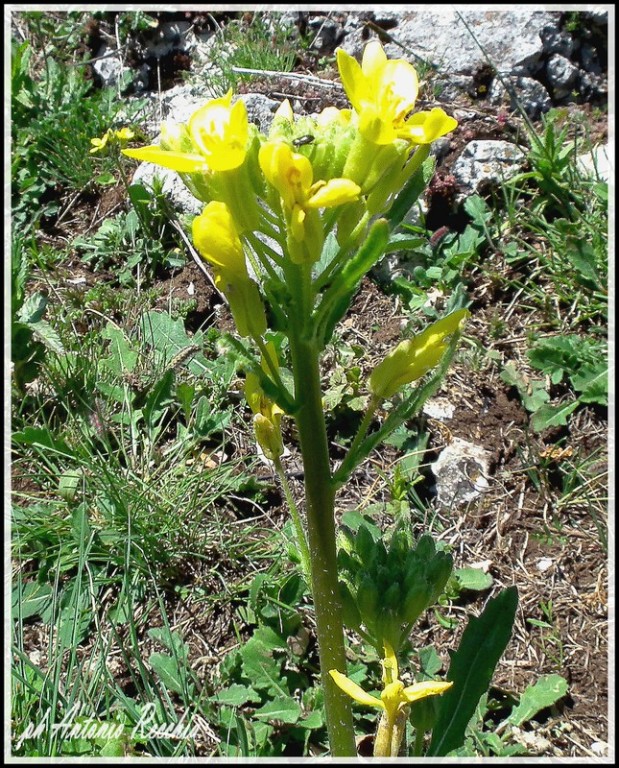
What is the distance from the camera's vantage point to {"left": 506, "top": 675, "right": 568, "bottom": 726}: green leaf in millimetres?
2170

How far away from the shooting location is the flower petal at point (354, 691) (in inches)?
62.9

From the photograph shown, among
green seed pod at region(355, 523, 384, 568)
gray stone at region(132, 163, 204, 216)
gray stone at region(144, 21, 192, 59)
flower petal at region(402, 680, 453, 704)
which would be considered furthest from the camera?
gray stone at region(144, 21, 192, 59)

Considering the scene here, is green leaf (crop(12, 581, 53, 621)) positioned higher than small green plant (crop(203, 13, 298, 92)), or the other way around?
small green plant (crop(203, 13, 298, 92))

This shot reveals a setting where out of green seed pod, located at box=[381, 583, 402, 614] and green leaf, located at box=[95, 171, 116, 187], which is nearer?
green seed pod, located at box=[381, 583, 402, 614]

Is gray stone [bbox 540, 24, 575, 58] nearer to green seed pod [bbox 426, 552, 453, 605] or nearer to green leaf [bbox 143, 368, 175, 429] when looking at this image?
green leaf [bbox 143, 368, 175, 429]

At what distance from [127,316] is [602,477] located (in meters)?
2.15

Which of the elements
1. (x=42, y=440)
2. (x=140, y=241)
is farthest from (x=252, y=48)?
(x=42, y=440)

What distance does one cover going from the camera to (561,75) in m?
3.86

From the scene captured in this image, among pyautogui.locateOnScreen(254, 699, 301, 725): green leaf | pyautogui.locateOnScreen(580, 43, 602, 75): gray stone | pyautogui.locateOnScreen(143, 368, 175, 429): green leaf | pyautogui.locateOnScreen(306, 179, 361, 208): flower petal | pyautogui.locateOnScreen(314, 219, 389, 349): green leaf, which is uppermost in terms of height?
pyautogui.locateOnScreen(580, 43, 602, 75): gray stone

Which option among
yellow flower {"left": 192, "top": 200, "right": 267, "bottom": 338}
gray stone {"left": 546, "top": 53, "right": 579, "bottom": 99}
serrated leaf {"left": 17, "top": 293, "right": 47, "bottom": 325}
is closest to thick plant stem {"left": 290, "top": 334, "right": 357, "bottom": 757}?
yellow flower {"left": 192, "top": 200, "right": 267, "bottom": 338}

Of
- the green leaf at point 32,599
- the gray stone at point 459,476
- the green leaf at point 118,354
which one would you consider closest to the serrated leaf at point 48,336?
the green leaf at point 118,354

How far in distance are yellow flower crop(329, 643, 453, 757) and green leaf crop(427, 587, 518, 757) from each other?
0.21 m

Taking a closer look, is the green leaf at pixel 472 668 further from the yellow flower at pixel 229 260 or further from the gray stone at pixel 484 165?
the gray stone at pixel 484 165

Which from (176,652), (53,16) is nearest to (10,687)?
(176,652)
